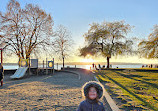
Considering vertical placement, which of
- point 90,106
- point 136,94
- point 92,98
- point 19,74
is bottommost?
point 19,74

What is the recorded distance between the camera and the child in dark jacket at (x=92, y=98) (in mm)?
3006

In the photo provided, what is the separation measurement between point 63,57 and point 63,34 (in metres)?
6.42

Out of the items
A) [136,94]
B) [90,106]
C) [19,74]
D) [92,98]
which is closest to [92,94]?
[92,98]

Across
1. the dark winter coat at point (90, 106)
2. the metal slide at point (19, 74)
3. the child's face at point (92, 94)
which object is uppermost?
the child's face at point (92, 94)

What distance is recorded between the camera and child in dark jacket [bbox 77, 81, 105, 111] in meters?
3.01

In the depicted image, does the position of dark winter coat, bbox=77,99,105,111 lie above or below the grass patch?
above

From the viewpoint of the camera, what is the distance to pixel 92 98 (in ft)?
10.0

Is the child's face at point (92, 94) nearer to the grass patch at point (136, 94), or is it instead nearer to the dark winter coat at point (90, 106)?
the dark winter coat at point (90, 106)

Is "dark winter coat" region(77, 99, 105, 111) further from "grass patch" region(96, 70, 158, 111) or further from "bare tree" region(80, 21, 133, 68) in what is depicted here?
"bare tree" region(80, 21, 133, 68)

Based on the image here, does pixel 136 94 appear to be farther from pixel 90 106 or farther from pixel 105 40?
pixel 105 40

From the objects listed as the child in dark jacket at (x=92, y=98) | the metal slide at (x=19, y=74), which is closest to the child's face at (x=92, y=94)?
the child in dark jacket at (x=92, y=98)

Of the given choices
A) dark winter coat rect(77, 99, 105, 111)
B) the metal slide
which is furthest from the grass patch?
the metal slide

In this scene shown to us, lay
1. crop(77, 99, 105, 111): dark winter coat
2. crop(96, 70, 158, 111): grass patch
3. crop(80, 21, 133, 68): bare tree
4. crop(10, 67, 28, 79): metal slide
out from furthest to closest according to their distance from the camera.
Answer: crop(80, 21, 133, 68): bare tree
crop(10, 67, 28, 79): metal slide
crop(96, 70, 158, 111): grass patch
crop(77, 99, 105, 111): dark winter coat

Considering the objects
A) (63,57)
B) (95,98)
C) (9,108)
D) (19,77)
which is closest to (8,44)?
(19,77)
